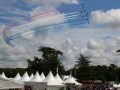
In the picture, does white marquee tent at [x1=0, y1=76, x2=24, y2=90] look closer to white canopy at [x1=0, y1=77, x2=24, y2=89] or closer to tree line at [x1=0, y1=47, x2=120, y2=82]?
white canopy at [x1=0, y1=77, x2=24, y2=89]

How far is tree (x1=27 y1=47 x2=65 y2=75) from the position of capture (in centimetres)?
14539

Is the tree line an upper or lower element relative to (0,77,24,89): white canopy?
upper

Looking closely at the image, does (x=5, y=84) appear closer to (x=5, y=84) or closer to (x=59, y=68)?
(x=5, y=84)

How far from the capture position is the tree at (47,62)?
145 meters

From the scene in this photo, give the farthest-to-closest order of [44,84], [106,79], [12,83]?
[106,79] < [44,84] < [12,83]

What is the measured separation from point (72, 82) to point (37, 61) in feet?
255

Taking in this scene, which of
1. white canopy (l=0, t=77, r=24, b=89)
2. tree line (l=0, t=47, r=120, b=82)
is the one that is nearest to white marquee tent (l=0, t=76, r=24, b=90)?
white canopy (l=0, t=77, r=24, b=89)

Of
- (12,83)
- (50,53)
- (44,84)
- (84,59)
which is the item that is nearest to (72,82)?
(44,84)

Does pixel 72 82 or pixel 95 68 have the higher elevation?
pixel 95 68

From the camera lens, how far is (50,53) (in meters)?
155

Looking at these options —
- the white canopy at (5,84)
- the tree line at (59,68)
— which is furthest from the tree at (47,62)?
the white canopy at (5,84)

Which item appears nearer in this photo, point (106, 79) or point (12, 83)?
point (12, 83)

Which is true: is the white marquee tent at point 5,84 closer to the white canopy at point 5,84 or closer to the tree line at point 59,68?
the white canopy at point 5,84

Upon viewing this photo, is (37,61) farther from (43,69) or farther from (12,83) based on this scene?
(12,83)
